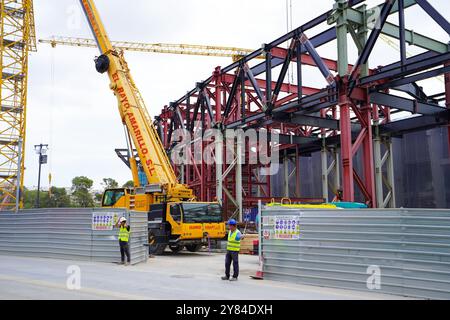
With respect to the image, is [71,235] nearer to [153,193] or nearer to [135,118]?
[153,193]

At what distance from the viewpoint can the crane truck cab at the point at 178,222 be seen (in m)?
17.4

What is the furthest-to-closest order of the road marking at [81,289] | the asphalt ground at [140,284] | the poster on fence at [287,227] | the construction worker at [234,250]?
the construction worker at [234,250]
the poster on fence at [287,227]
the asphalt ground at [140,284]
the road marking at [81,289]

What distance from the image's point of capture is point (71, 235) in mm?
15641

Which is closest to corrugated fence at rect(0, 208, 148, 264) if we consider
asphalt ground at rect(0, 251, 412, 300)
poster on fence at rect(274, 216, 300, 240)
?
asphalt ground at rect(0, 251, 412, 300)

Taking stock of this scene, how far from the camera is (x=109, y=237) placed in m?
14.8

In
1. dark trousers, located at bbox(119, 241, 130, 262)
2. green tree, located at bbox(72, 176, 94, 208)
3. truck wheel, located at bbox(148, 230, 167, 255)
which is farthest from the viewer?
green tree, located at bbox(72, 176, 94, 208)

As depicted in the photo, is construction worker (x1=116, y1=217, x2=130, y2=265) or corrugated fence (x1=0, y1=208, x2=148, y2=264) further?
corrugated fence (x1=0, y1=208, x2=148, y2=264)

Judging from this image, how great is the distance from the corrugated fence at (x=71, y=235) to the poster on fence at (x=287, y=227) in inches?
216

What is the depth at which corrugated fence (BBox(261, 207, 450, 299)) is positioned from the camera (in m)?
8.46

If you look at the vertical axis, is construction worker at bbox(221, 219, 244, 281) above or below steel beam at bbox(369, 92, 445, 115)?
below

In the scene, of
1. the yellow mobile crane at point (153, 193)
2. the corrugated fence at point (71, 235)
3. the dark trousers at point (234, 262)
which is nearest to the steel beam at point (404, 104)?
the yellow mobile crane at point (153, 193)

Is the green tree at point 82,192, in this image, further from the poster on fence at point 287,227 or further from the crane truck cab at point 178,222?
the poster on fence at point 287,227

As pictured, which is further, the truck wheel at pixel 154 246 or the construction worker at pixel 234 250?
the truck wheel at pixel 154 246

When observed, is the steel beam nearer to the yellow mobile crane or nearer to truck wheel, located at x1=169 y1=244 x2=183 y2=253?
the yellow mobile crane
